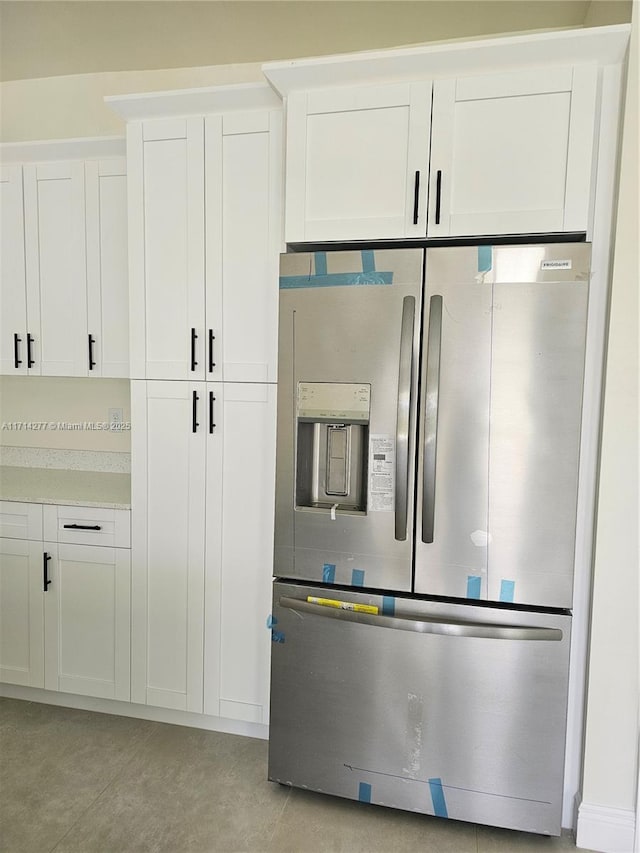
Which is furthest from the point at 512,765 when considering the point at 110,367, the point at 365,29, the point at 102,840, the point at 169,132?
the point at 365,29

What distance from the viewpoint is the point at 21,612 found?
8.74ft

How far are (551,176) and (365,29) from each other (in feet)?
4.26

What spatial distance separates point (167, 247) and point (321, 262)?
76cm

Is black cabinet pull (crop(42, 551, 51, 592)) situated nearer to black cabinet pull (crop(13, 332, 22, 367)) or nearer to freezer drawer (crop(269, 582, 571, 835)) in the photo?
black cabinet pull (crop(13, 332, 22, 367))

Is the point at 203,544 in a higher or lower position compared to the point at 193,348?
lower

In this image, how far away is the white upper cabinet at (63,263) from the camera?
2.70 metres

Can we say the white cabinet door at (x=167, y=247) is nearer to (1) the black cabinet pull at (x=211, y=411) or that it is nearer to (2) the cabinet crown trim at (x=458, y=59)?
(1) the black cabinet pull at (x=211, y=411)

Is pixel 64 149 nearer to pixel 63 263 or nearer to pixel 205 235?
pixel 63 263

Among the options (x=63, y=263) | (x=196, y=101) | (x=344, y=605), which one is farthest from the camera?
(x=63, y=263)

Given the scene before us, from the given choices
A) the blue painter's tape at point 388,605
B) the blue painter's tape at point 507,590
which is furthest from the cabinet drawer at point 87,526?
the blue painter's tape at point 507,590

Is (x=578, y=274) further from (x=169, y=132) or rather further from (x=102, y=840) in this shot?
(x=102, y=840)

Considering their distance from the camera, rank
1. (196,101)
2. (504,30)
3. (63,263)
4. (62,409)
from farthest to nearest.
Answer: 1. (62,409)
2. (63,263)
3. (504,30)
4. (196,101)

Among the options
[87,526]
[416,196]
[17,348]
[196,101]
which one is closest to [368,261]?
[416,196]

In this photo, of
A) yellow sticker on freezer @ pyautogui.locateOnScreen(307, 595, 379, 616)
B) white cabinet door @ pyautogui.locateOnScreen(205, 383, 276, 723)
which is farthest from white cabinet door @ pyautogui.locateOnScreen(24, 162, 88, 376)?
yellow sticker on freezer @ pyautogui.locateOnScreen(307, 595, 379, 616)
